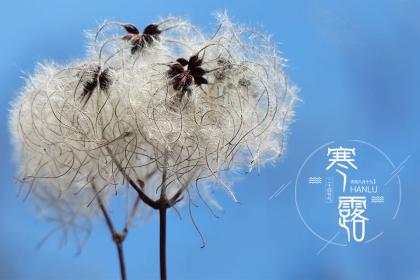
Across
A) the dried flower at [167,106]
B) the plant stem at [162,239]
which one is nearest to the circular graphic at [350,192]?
the dried flower at [167,106]

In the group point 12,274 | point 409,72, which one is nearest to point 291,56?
point 409,72

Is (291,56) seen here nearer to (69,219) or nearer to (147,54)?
(147,54)

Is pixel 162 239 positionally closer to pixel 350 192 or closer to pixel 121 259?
pixel 121 259

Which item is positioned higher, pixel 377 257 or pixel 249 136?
pixel 249 136

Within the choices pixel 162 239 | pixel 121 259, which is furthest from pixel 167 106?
pixel 121 259

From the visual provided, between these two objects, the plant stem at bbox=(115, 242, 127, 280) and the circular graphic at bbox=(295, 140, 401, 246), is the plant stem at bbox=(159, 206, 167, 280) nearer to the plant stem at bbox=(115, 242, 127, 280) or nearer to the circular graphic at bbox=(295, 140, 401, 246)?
the plant stem at bbox=(115, 242, 127, 280)

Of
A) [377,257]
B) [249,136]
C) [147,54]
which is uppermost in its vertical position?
[147,54]

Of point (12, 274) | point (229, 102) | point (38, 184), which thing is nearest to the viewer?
point (229, 102)

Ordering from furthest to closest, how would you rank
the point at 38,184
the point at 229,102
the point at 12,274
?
the point at 12,274 → the point at 38,184 → the point at 229,102

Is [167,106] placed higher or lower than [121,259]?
higher
